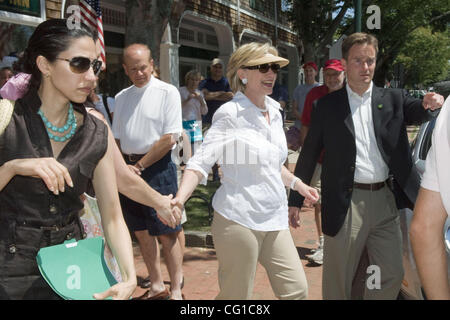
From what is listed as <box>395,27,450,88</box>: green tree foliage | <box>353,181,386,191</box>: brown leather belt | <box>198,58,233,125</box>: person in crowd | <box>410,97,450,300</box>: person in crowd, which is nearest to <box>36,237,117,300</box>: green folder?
<box>410,97,450,300</box>: person in crowd

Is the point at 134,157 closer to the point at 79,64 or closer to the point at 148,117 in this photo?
the point at 148,117

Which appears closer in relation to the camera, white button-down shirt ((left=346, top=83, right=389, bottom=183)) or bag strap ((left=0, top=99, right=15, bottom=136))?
bag strap ((left=0, top=99, right=15, bottom=136))

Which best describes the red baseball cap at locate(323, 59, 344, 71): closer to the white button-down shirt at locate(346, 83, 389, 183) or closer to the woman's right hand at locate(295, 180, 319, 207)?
the white button-down shirt at locate(346, 83, 389, 183)

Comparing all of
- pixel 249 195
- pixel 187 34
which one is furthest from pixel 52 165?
pixel 187 34

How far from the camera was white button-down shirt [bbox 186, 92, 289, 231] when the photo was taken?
3248 mm

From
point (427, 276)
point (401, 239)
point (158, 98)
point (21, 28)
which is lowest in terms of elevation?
point (401, 239)

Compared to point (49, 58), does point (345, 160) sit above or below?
below

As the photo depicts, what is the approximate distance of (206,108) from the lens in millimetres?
9883

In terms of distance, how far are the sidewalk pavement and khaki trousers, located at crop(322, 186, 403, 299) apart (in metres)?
1.21

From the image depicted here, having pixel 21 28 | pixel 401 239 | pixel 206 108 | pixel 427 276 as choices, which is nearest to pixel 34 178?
pixel 427 276

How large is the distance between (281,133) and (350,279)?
1193mm

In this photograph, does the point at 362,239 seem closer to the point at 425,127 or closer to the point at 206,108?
the point at 425,127

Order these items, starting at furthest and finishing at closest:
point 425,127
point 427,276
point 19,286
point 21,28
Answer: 1. point 21,28
2. point 425,127
3. point 19,286
4. point 427,276

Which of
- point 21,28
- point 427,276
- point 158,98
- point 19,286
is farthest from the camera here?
point 21,28
